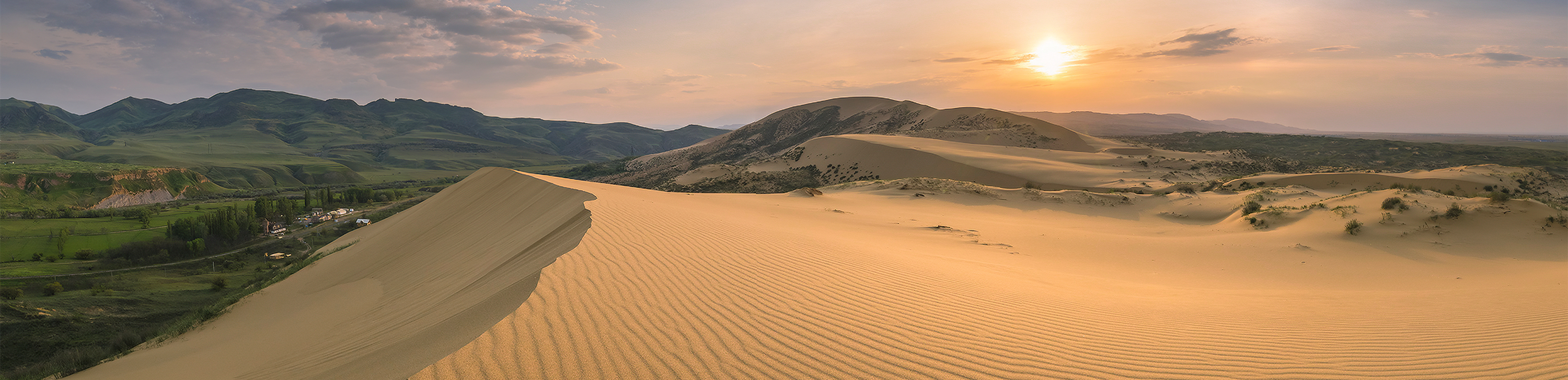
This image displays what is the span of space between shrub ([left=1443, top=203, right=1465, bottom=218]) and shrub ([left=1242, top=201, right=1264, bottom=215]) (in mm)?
3517

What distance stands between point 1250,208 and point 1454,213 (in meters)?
3.85

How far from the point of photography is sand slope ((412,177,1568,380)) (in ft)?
12.2

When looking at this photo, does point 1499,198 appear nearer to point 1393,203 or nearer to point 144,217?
point 1393,203

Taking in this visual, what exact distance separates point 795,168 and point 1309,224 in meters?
34.7

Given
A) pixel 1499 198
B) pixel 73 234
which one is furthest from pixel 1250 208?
pixel 73 234

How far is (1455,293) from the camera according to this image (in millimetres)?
7328

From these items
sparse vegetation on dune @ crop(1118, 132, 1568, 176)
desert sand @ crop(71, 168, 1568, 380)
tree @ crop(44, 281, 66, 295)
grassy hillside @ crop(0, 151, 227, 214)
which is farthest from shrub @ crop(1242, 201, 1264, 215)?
grassy hillside @ crop(0, 151, 227, 214)

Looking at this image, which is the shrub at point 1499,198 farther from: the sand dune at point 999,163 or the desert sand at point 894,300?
the sand dune at point 999,163

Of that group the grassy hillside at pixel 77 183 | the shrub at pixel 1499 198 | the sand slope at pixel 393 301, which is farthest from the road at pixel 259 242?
the shrub at pixel 1499 198

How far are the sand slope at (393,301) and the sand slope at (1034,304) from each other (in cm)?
63

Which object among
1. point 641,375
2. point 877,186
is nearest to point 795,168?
point 877,186

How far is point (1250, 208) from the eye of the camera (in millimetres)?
16016

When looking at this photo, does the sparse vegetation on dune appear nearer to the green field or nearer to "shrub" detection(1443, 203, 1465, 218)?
"shrub" detection(1443, 203, 1465, 218)

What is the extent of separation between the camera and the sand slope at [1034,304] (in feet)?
12.2
